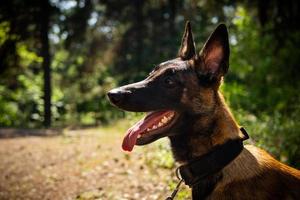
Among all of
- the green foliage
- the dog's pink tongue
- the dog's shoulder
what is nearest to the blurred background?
the green foliage

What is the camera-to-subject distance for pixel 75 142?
11594 millimetres

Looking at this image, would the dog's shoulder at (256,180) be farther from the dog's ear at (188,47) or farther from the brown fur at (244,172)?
the dog's ear at (188,47)

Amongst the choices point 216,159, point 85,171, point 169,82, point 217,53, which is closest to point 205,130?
point 216,159

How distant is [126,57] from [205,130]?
2279cm

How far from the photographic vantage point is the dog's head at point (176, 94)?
11.4ft

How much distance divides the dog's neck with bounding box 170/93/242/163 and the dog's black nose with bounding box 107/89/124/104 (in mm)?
610

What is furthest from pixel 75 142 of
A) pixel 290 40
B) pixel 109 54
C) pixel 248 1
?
pixel 109 54

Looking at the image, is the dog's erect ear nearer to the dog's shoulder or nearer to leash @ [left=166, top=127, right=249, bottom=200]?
leash @ [left=166, top=127, right=249, bottom=200]

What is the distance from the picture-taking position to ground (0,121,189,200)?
253 inches

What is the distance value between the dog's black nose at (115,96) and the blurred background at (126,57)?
3.92 m

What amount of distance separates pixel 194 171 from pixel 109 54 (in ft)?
72.8

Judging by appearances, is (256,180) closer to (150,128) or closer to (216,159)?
(216,159)

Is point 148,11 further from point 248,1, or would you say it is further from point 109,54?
point 248,1

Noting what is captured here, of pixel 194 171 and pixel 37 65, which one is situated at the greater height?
pixel 194 171
